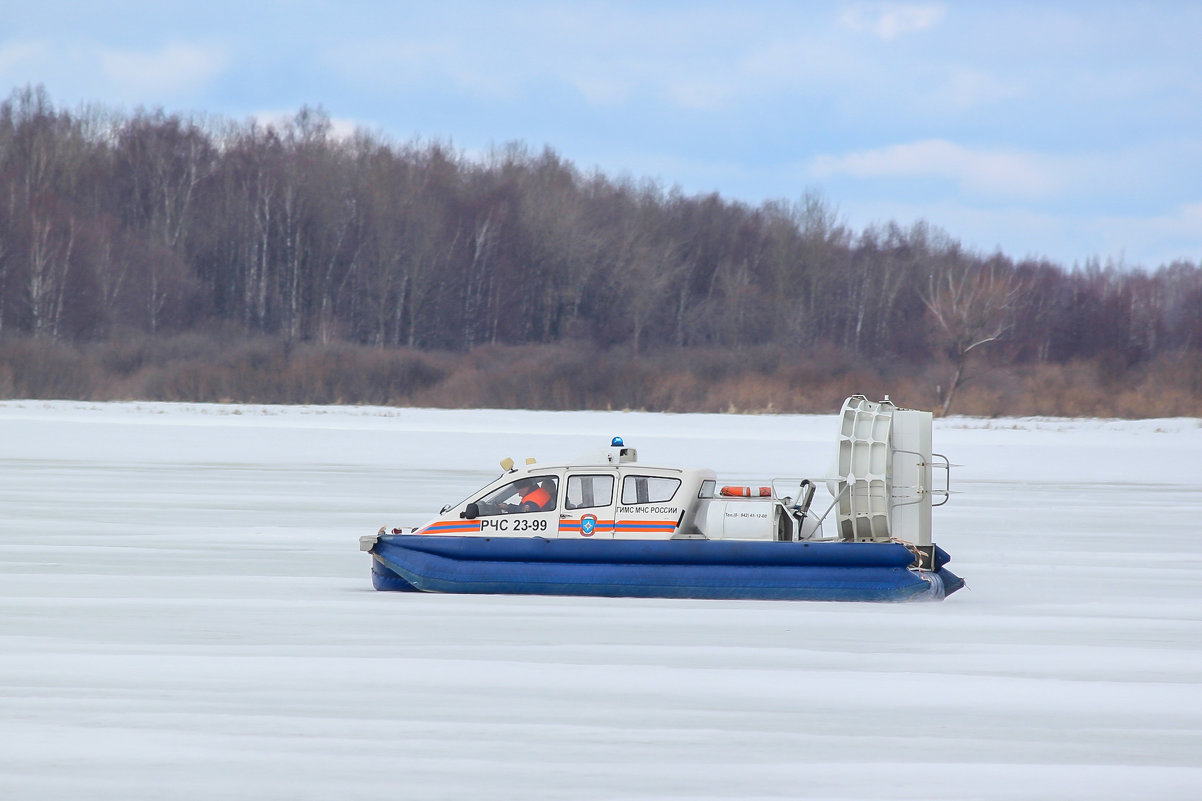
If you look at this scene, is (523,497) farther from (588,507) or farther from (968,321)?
(968,321)

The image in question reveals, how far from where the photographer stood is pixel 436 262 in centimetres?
6075

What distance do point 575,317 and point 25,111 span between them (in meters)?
31.0

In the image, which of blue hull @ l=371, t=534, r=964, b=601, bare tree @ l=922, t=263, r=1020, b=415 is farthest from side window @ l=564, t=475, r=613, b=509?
bare tree @ l=922, t=263, r=1020, b=415

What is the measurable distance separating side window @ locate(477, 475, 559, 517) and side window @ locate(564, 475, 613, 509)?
12cm

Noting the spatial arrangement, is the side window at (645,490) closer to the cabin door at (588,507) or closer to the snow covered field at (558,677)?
the cabin door at (588,507)

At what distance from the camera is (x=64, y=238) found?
5397cm

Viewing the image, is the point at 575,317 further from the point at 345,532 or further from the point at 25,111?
the point at 345,532

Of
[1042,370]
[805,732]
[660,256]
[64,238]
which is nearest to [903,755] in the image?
[805,732]

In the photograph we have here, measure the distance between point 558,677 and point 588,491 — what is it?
2.92 meters

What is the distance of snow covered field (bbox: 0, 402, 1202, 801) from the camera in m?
5.19

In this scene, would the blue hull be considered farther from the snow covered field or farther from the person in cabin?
the person in cabin

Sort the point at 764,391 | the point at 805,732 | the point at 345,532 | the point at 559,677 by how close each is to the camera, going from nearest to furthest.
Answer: the point at 805,732 < the point at 559,677 < the point at 345,532 < the point at 764,391

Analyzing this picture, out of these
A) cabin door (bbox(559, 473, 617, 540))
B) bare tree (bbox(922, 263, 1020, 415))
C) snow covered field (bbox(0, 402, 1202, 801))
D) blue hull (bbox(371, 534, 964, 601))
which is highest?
bare tree (bbox(922, 263, 1020, 415))

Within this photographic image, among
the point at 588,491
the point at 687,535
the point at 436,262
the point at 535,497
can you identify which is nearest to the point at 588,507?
the point at 588,491
